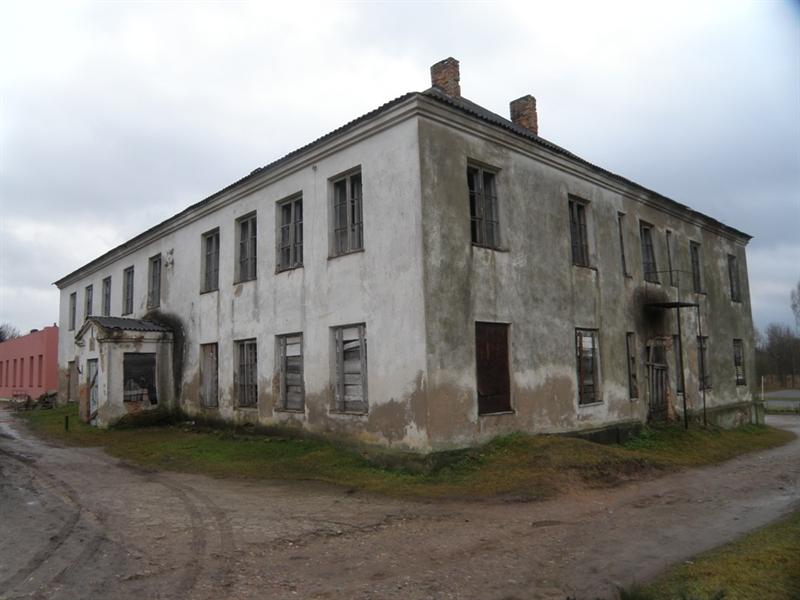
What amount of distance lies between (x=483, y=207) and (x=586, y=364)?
4705 mm

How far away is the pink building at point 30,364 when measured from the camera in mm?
31406

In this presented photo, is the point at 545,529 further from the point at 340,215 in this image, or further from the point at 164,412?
the point at 164,412

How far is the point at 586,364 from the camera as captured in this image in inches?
537

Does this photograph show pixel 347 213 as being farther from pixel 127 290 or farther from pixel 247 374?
pixel 127 290

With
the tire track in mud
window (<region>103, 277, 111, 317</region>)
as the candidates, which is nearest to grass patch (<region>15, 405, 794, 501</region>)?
the tire track in mud

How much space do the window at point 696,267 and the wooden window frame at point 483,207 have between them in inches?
399

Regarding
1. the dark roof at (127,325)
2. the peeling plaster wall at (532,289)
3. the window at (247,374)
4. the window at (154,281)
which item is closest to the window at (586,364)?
the peeling plaster wall at (532,289)

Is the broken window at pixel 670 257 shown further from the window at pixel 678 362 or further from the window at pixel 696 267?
the window at pixel 678 362

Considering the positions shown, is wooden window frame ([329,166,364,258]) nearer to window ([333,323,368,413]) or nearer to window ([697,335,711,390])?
window ([333,323,368,413])

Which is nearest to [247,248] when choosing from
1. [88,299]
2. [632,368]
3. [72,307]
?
[632,368]

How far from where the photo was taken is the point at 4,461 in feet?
39.9

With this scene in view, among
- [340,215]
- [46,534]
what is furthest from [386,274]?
[46,534]

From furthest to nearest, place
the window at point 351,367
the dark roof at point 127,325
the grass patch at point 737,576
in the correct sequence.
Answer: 1. the dark roof at point 127,325
2. the window at point 351,367
3. the grass patch at point 737,576

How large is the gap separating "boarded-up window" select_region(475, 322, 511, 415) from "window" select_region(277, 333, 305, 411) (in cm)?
401
